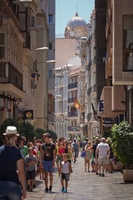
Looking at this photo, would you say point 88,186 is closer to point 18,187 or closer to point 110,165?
point 110,165

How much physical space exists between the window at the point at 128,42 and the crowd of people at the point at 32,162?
13.8ft

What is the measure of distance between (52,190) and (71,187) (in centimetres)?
166

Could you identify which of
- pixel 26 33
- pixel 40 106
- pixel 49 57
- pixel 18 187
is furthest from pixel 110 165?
pixel 49 57

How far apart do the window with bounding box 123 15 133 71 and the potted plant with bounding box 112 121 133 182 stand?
2712 millimetres

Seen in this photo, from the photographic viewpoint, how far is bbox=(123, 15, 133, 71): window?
87.2 ft

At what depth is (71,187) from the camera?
75.0 feet

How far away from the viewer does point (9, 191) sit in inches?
384

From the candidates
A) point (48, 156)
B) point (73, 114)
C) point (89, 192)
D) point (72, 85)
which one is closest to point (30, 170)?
point (48, 156)

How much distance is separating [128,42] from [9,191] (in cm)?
1779

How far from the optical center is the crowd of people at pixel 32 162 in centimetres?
991

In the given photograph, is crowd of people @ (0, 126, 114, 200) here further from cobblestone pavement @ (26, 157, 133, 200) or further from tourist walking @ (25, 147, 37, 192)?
cobblestone pavement @ (26, 157, 133, 200)

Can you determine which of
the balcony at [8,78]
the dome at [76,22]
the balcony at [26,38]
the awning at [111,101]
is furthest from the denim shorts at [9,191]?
the dome at [76,22]

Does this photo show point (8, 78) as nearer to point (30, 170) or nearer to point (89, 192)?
point (30, 170)

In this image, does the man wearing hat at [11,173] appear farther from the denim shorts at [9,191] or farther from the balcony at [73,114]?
the balcony at [73,114]
